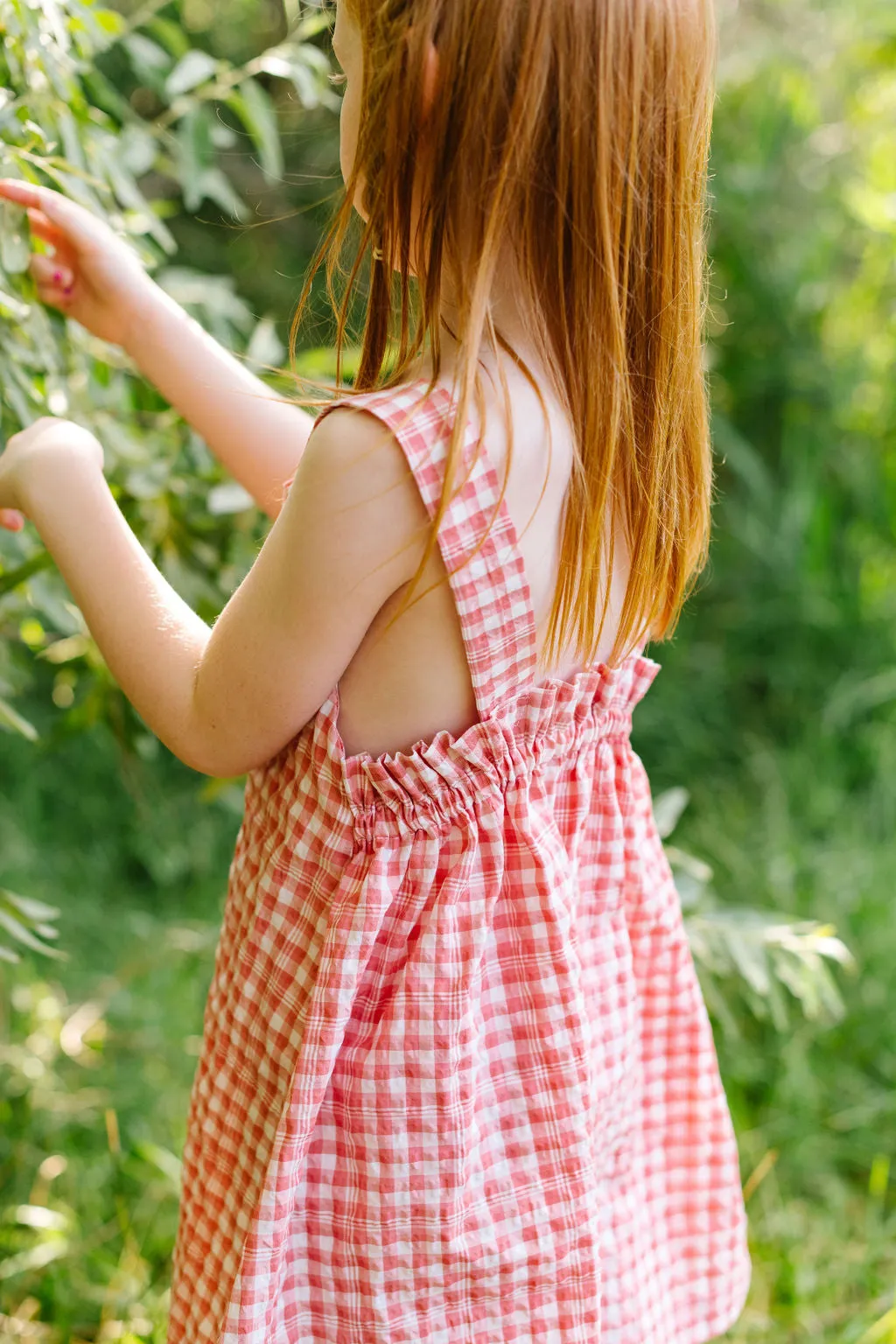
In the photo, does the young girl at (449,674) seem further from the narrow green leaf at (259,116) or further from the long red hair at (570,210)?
the narrow green leaf at (259,116)

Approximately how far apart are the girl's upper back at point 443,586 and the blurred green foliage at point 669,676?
339 millimetres

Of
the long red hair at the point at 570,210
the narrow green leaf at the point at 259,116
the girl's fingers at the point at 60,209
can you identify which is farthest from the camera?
the narrow green leaf at the point at 259,116

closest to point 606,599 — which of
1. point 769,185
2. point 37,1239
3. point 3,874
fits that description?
point 37,1239

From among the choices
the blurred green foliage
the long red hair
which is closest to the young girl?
the long red hair

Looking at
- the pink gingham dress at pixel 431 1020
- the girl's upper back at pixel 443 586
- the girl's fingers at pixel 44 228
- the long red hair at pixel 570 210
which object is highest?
the girl's fingers at pixel 44 228

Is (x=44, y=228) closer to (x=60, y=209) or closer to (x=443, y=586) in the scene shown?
(x=60, y=209)

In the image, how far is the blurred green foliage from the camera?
4.53ft

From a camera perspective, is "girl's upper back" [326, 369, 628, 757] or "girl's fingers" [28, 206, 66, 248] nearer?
"girl's upper back" [326, 369, 628, 757]

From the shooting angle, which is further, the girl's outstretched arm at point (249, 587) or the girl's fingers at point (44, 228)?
the girl's fingers at point (44, 228)

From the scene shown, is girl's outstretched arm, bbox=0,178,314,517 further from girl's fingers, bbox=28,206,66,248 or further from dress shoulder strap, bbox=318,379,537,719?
dress shoulder strap, bbox=318,379,537,719

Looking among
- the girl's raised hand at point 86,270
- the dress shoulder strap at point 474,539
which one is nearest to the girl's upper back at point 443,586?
the dress shoulder strap at point 474,539

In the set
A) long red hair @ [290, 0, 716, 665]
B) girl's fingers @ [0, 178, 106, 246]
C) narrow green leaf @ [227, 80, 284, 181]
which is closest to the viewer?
long red hair @ [290, 0, 716, 665]

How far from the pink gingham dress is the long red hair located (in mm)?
71

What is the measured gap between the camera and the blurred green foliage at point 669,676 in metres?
1.38
